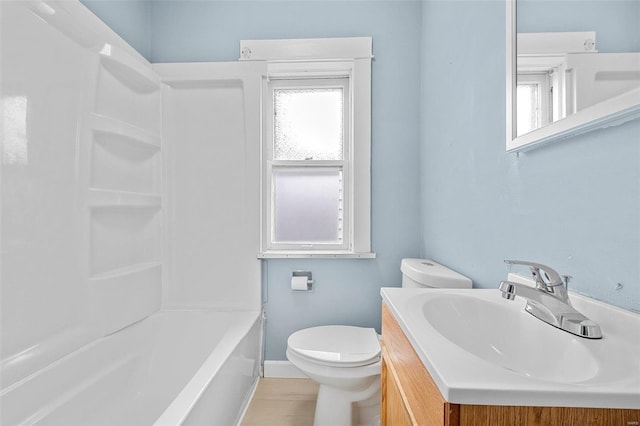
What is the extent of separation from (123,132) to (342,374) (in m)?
1.65

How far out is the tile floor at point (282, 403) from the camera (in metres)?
1.62

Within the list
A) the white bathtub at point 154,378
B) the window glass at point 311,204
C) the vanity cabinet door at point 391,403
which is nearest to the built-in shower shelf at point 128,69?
the window glass at point 311,204

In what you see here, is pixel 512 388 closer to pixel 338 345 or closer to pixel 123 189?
pixel 338 345

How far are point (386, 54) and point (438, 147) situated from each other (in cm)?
75

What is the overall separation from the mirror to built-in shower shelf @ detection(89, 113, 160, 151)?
1.75 meters

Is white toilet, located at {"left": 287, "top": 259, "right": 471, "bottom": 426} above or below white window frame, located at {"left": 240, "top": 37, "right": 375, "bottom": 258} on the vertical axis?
below

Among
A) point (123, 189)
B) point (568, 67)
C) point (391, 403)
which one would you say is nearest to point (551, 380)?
point (391, 403)

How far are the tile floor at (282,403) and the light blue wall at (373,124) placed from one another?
19 cm

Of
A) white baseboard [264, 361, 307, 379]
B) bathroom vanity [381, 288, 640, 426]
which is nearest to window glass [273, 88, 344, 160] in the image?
white baseboard [264, 361, 307, 379]

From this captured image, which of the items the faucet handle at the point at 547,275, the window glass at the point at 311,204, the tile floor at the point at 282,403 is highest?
the window glass at the point at 311,204

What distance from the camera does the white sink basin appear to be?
61cm

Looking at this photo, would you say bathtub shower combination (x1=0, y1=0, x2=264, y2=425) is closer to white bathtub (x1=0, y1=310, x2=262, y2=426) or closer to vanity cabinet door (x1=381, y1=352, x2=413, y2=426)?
white bathtub (x1=0, y1=310, x2=262, y2=426)

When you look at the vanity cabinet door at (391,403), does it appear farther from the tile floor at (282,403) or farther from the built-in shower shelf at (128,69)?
the built-in shower shelf at (128,69)

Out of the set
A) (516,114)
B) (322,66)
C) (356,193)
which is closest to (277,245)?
(356,193)
